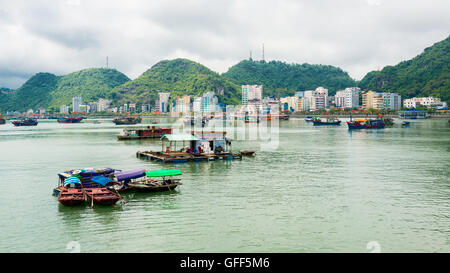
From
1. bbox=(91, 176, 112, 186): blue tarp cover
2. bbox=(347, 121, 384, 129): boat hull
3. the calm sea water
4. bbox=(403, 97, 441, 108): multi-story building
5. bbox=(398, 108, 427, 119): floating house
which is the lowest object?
the calm sea water

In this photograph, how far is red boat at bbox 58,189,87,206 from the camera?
20391mm

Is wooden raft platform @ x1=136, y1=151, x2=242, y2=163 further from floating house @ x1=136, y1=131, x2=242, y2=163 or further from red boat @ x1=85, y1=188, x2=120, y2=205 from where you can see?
red boat @ x1=85, y1=188, x2=120, y2=205

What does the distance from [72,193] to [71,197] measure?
0.75 metres

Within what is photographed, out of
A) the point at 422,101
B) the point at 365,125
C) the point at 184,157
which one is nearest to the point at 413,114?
the point at 422,101

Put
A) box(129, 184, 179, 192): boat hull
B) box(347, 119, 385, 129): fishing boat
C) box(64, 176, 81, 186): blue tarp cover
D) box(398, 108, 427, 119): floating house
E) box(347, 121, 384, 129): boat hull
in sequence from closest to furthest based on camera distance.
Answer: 1. box(64, 176, 81, 186): blue tarp cover
2. box(129, 184, 179, 192): boat hull
3. box(347, 121, 384, 129): boat hull
4. box(347, 119, 385, 129): fishing boat
5. box(398, 108, 427, 119): floating house

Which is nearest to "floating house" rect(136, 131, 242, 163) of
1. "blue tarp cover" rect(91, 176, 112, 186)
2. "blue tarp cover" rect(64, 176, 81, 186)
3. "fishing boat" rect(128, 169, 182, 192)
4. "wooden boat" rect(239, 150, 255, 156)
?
"wooden boat" rect(239, 150, 255, 156)

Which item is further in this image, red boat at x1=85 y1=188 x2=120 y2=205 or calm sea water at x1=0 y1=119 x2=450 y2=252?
red boat at x1=85 y1=188 x2=120 y2=205

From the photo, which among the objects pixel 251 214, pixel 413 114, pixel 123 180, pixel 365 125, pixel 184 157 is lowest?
pixel 251 214

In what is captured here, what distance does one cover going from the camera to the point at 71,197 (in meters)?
20.6

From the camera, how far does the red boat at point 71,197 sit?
803 inches

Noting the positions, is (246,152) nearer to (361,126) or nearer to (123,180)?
(123,180)

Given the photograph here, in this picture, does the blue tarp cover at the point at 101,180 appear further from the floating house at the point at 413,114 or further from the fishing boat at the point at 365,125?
the floating house at the point at 413,114
